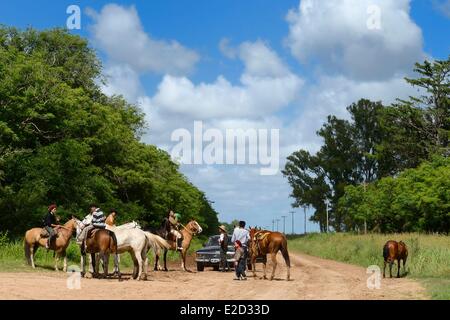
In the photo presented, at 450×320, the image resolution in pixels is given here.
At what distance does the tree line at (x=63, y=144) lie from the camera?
116ft

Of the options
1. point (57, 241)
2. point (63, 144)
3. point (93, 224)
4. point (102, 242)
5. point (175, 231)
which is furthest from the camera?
point (63, 144)

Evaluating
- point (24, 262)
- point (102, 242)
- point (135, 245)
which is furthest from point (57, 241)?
point (135, 245)

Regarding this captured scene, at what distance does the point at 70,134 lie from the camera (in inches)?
1713

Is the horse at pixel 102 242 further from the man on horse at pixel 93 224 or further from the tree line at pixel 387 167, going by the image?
the tree line at pixel 387 167

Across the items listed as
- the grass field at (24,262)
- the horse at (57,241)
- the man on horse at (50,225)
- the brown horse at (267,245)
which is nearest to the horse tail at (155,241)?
the horse at (57,241)

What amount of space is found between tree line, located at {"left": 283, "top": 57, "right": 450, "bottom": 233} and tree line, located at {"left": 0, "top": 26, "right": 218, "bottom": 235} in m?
23.9

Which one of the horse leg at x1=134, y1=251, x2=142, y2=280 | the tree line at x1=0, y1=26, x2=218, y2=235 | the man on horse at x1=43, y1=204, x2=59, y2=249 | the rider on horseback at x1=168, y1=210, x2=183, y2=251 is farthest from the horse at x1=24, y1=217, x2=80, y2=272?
the tree line at x1=0, y1=26, x2=218, y2=235

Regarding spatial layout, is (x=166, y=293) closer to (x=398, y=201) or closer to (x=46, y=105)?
(x=46, y=105)

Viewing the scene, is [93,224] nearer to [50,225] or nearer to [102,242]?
[102,242]

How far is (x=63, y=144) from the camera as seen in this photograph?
124 ft

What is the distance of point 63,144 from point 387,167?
2377 inches

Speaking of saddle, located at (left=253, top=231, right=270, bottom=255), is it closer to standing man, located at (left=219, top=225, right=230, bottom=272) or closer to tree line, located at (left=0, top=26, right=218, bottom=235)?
standing man, located at (left=219, top=225, right=230, bottom=272)

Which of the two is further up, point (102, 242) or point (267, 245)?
point (102, 242)
